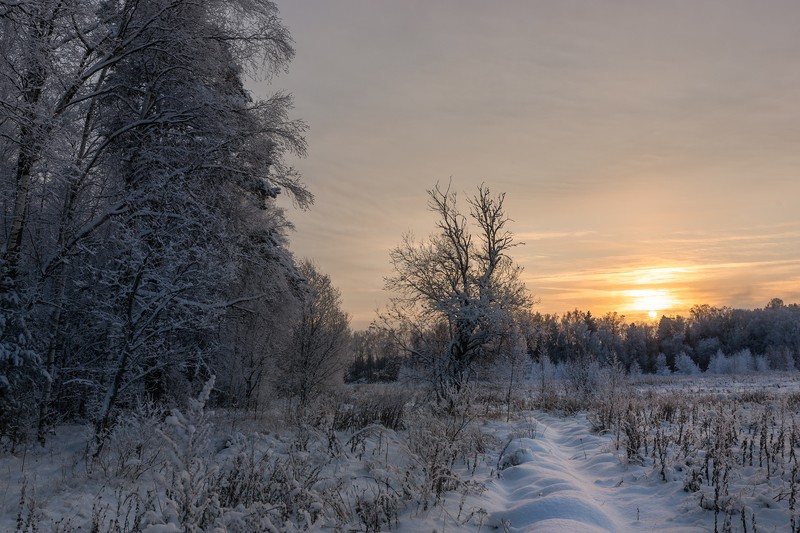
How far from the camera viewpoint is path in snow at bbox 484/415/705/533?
487cm

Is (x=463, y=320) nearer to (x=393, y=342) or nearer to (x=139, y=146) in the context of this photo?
(x=393, y=342)

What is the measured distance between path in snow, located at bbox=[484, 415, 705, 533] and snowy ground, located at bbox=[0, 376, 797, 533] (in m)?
0.01

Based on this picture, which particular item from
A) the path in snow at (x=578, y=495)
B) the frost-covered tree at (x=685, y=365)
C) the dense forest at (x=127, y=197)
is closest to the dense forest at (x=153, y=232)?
the dense forest at (x=127, y=197)

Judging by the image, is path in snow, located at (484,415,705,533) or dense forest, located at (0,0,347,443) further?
dense forest, located at (0,0,347,443)

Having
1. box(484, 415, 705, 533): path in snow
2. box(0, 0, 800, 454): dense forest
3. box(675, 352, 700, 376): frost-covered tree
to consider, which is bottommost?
box(675, 352, 700, 376): frost-covered tree

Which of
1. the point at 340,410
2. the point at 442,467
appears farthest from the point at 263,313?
the point at 442,467

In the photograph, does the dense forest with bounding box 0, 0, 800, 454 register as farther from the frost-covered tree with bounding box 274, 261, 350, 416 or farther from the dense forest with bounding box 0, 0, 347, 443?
the frost-covered tree with bounding box 274, 261, 350, 416

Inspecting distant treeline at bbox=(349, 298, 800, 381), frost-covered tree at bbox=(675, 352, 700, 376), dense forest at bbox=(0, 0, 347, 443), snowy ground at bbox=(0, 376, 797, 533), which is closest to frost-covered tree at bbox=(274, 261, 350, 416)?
dense forest at bbox=(0, 0, 347, 443)

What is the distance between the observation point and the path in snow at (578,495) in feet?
16.0

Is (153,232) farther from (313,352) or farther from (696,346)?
(696,346)

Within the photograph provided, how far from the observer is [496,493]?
20.1 ft

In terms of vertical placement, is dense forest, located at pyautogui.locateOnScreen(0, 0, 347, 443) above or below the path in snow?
above

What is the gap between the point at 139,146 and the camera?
11000 millimetres

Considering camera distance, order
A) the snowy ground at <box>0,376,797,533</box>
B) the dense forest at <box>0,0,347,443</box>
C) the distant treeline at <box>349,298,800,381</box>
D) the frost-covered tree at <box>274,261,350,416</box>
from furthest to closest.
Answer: the distant treeline at <box>349,298,800,381</box>, the frost-covered tree at <box>274,261,350,416</box>, the dense forest at <box>0,0,347,443</box>, the snowy ground at <box>0,376,797,533</box>
